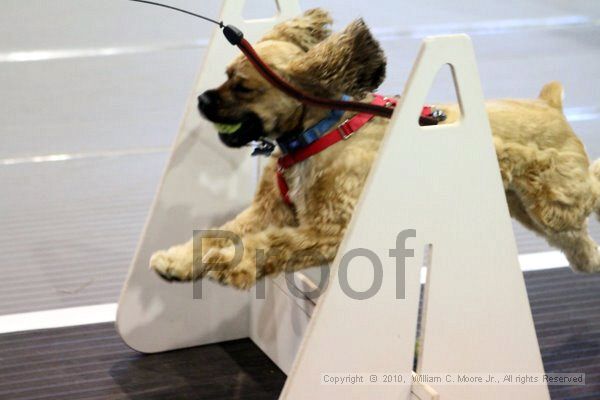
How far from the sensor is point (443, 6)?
190 inches

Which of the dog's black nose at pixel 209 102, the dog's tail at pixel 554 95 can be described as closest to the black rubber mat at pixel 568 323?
the dog's tail at pixel 554 95

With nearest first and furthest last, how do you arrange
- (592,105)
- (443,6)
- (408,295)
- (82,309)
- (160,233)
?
(408,295) < (160,233) < (82,309) < (592,105) < (443,6)

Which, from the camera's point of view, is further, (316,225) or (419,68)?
(316,225)

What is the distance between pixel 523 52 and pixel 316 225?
2.92 m

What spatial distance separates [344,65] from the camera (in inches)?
58.5

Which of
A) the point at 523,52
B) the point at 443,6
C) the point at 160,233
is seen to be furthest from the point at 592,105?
the point at 160,233

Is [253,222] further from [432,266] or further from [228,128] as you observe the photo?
[432,266]

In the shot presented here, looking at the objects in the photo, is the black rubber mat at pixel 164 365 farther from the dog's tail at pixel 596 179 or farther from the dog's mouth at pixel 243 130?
the dog's mouth at pixel 243 130

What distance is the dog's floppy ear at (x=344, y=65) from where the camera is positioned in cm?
148

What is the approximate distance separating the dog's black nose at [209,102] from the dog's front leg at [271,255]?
0.23 m

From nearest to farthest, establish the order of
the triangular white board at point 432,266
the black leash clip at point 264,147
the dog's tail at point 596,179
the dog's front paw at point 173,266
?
the triangular white board at point 432,266
the dog's front paw at point 173,266
the black leash clip at point 264,147
the dog's tail at point 596,179

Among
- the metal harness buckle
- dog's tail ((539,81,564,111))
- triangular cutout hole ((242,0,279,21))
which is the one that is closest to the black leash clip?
the metal harness buckle

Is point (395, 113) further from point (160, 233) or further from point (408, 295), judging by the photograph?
point (160, 233)

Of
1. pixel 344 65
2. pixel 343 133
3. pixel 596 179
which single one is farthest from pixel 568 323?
Answer: pixel 344 65
